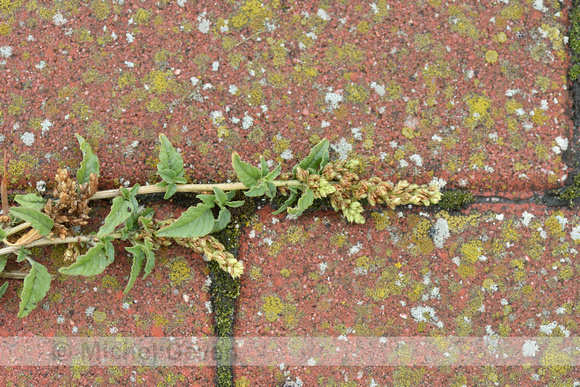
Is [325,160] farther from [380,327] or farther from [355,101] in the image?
[380,327]

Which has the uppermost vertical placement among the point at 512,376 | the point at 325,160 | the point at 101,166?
the point at 325,160

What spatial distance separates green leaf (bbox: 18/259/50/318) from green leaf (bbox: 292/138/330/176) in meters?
1.31

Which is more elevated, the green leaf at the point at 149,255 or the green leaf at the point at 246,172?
the green leaf at the point at 246,172

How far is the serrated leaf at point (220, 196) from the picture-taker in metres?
2.20

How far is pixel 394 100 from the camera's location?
256 centimetres

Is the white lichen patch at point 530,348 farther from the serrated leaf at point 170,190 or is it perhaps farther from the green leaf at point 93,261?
the green leaf at point 93,261

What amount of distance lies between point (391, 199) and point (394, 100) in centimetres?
62

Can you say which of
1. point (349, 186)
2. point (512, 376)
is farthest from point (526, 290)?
point (349, 186)

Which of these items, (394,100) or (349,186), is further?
(394,100)

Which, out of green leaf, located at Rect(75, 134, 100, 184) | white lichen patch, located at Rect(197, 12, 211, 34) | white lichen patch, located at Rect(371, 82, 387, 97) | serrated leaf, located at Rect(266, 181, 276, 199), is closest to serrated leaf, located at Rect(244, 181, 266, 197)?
serrated leaf, located at Rect(266, 181, 276, 199)

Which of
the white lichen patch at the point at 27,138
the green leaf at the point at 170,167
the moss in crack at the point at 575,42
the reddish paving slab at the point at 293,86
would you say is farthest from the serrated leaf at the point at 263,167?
the moss in crack at the point at 575,42

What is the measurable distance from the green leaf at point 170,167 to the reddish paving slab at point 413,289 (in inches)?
18.0

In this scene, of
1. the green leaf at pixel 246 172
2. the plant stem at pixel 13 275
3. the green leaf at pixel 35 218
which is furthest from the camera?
the plant stem at pixel 13 275

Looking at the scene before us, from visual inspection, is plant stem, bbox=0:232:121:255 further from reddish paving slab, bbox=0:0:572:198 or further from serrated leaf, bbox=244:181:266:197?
serrated leaf, bbox=244:181:266:197
